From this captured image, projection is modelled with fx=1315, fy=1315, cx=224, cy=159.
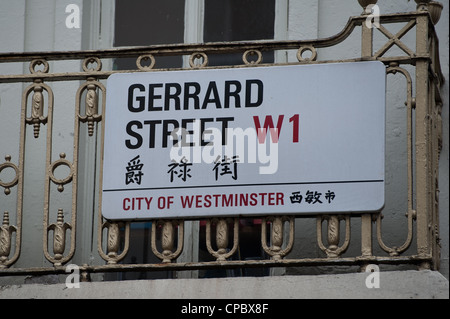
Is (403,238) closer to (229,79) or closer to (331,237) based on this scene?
(331,237)

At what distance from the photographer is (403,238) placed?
29.0ft

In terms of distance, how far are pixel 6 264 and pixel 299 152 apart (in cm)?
201

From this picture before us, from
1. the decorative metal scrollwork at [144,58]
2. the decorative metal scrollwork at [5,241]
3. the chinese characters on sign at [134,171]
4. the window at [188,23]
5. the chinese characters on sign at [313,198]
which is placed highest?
the window at [188,23]

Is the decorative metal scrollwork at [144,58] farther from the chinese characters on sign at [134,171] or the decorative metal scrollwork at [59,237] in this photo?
the decorative metal scrollwork at [59,237]

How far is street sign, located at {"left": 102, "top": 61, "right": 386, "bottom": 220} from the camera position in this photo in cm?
803

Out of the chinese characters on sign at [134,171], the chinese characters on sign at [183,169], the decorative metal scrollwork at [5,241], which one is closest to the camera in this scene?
the chinese characters on sign at [183,169]

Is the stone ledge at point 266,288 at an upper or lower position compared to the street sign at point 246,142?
lower

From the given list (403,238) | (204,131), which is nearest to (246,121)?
(204,131)

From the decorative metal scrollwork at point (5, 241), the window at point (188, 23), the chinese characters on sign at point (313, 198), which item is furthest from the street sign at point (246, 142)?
the window at point (188, 23)

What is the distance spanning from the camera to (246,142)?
8180 millimetres

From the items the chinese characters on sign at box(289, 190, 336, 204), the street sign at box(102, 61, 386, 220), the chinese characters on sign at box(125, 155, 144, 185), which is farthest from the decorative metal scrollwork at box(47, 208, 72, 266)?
the chinese characters on sign at box(289, 190, 336, 204)

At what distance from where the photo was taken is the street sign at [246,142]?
8.03m

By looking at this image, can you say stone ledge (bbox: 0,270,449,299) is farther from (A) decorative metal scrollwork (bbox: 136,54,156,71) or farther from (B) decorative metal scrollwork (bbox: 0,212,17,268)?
(A) decorative metal scrollwork (bbox: 136,54,156,71)

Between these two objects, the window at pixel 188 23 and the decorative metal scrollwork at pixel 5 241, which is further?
the window at pixel 188 23
